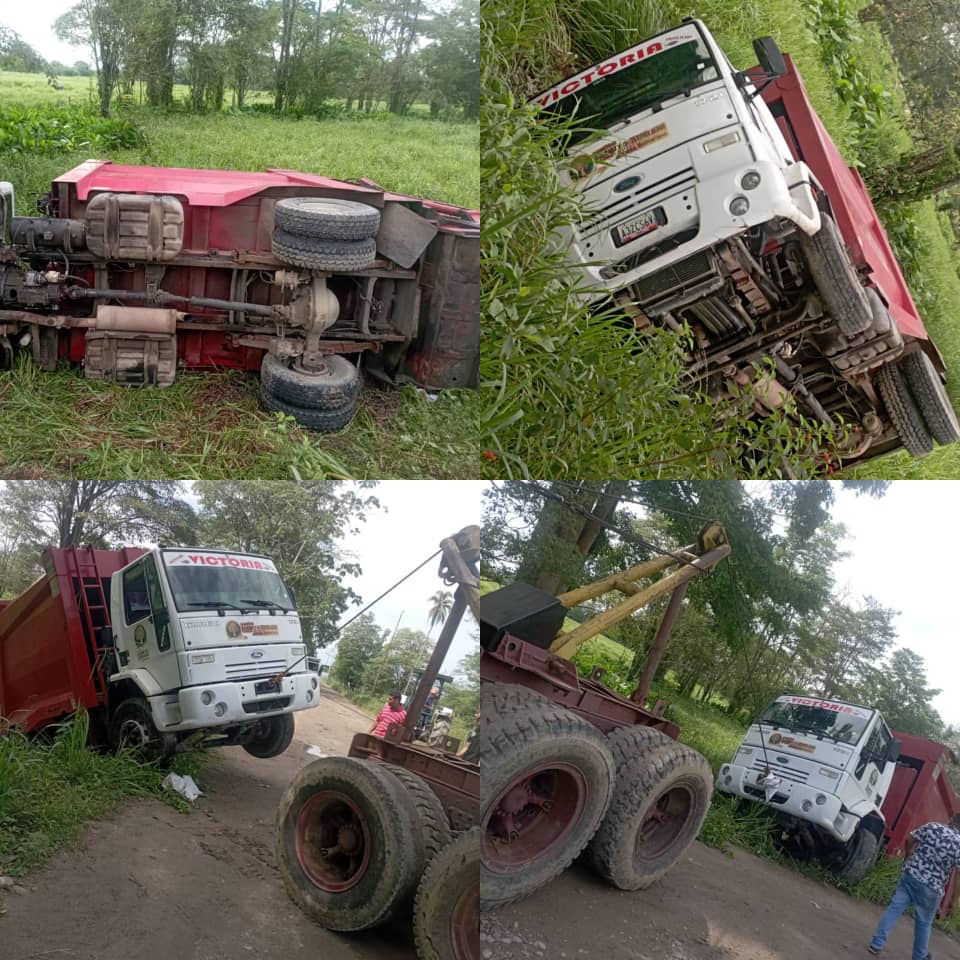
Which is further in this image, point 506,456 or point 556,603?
point 506,456

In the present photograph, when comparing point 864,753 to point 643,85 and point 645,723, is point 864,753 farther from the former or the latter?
point 643,85

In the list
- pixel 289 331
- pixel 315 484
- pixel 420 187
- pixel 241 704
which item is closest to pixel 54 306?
pixel 289 331

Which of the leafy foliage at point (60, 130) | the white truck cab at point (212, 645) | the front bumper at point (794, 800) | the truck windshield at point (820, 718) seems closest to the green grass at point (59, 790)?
the white truck cab at point (212, 645)

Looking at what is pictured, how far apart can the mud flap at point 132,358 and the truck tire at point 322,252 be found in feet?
2.59

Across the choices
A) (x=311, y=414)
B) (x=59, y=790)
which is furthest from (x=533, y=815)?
(x=311, y=414)

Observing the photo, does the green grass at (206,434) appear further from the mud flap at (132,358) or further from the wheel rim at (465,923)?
the wheel rim at (465,923)

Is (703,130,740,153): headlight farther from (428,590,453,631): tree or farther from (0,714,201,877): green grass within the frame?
(0,714,201,877): green grass

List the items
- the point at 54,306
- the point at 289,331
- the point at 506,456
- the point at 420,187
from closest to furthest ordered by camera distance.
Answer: the point at 506,456 < the point at 54,306 < the point at 289,331 < the point at 420,187

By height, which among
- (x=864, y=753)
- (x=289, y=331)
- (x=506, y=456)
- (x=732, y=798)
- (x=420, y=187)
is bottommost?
(x=732, y=798)

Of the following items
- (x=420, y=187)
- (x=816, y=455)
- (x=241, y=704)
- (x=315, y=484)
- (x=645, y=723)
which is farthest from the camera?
(x=420, y=187)

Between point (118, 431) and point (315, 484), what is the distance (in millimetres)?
2131

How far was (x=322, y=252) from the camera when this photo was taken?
4.72 metres

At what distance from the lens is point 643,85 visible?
4230 millimetres

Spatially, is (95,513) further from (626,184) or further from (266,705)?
Result: (626,184)
